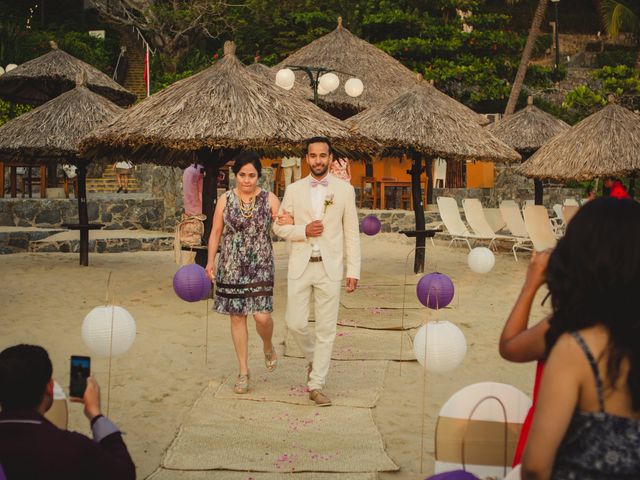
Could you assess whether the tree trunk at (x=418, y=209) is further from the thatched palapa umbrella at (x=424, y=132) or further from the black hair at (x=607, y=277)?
the black hair at (x=607, y=277)

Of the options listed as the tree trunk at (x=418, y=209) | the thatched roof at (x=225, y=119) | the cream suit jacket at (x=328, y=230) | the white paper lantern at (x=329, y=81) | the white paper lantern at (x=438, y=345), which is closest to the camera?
the white paper lantern at (x=438, y=345)

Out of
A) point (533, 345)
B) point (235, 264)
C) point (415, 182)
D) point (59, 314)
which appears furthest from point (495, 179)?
point (533, 345)

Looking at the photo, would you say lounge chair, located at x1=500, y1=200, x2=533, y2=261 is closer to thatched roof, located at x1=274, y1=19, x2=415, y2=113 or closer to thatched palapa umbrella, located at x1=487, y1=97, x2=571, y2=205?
thatched palapa umbrella, located at x1=487, y1=97, x2=571, y2=205

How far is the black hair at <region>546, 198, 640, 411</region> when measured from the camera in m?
1.87

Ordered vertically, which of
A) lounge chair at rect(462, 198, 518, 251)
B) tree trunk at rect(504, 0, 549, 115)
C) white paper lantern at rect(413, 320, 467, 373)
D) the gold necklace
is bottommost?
white paper lantern at rect(413, 320, 467, 373)

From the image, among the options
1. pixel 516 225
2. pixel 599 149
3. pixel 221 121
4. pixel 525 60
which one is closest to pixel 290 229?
pixel 221 121

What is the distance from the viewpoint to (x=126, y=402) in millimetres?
5535

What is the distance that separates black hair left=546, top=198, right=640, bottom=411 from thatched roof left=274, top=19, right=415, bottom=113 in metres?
17.5

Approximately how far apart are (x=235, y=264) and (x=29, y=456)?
3327 millimetres

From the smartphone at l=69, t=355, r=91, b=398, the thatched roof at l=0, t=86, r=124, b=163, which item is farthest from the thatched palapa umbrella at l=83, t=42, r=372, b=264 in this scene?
the smartphone at l=69, t=355, r=91, b=398

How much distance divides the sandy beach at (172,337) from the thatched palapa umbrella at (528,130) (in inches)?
166

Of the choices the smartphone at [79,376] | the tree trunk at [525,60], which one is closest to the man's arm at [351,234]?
the smartphone at [79,376]

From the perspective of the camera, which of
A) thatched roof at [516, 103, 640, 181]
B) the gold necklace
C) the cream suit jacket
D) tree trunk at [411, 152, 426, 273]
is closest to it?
the cream suit jacket

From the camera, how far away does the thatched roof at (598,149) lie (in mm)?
12492
